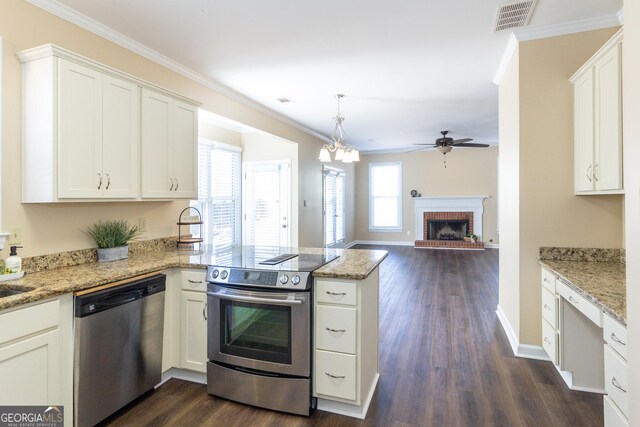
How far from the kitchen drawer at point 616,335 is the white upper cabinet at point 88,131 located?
313 cm

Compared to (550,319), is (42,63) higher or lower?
higher

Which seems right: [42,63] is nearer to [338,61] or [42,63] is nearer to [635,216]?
[338,61]

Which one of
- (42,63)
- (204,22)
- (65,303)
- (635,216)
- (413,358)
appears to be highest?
(204,22)

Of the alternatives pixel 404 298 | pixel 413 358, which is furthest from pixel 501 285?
pixel 413 358

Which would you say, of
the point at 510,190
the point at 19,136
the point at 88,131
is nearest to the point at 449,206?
the point at 510,190

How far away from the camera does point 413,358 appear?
298 centimetres

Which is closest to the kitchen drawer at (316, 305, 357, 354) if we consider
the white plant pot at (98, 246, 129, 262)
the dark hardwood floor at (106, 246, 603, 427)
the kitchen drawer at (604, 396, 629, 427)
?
the dark hardwood floor at (106, 246, 603, 427)

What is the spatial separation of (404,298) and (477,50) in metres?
3.17

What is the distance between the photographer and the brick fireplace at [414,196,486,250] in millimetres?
9055

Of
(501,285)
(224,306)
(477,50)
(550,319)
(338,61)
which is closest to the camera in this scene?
(224,306)

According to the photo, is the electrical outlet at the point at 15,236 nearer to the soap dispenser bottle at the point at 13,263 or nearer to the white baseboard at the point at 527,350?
the soap dispenser bottle at the point at 13,263

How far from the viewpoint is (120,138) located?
2.54 meters

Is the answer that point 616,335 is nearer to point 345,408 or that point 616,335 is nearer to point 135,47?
point 345,408

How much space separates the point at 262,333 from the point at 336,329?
52cm
